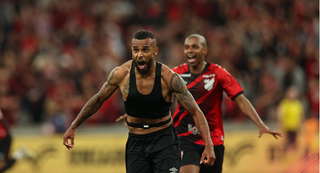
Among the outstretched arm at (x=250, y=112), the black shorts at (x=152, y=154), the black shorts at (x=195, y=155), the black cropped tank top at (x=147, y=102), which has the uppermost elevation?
the black cropped tank top at (x=147, y=102)

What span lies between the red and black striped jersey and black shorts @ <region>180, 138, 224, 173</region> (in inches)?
2.9

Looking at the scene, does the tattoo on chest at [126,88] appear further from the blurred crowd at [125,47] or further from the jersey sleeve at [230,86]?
the blurred crowd at [125,47]

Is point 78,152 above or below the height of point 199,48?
below

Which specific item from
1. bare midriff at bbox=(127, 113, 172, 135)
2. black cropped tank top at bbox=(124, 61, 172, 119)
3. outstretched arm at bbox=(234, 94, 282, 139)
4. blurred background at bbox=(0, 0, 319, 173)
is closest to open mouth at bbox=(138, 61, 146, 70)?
black cropped tank top at bbox=(124, 61, 172, 119)

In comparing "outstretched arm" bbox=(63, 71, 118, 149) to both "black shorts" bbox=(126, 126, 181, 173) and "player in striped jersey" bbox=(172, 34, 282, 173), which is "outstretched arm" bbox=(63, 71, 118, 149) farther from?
"player in striped jersey" bbox=(172, 34, 282, 173)

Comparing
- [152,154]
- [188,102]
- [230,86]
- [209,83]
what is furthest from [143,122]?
[230,86]

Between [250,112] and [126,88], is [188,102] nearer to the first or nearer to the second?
[126,88]

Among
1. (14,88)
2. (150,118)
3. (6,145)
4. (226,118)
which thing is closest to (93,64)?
(14,88)

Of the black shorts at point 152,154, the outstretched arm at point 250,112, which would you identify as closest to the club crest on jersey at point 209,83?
the outstretched arm at point 250,112

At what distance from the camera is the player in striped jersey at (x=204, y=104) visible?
6156mm

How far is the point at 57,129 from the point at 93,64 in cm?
268

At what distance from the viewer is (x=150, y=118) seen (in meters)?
5.17

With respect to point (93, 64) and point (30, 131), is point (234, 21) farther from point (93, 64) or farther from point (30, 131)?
point (30, 131)

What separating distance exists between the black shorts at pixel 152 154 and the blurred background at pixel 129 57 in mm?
5986
